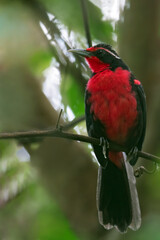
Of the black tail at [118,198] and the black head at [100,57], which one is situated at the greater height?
the black head at [100,57]

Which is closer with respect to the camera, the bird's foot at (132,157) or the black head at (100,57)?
the bird's foot at (132,157)

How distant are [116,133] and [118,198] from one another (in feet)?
2.49

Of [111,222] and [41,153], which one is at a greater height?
[41,153]

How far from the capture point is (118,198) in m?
5.01

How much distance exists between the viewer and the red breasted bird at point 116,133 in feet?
15.4

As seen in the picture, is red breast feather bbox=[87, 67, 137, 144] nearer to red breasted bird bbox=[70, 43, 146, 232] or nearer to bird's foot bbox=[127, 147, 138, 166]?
red breasted bird bbox=[70, 43, 146, 232]

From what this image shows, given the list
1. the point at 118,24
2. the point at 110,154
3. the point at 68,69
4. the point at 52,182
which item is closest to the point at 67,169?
the point at 52,182

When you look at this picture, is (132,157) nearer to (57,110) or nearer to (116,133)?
(116,133)

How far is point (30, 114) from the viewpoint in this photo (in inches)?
216

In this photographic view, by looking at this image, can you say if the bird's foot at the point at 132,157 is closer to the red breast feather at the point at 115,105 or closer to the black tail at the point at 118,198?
the red breast feather at the point at 115,105

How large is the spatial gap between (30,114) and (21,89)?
0.32m

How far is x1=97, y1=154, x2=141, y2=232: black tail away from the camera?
4.81 metres

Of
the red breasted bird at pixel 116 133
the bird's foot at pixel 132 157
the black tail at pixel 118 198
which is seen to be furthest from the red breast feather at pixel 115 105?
the black tail at pixel 118 198

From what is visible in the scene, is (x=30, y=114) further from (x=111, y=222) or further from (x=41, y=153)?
(x=111, y=222)
